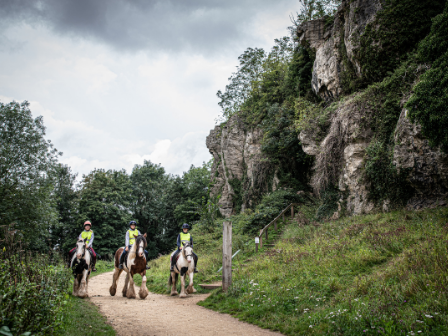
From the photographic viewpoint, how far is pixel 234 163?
1191 inches

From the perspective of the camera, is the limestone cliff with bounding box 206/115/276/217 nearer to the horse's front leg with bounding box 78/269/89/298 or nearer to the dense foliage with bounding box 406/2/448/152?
the dense foliage with bounding box 406/2/448/152

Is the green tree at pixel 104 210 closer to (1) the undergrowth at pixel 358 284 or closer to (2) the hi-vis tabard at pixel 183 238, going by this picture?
(2) the hi-vis tabard at pixel 183 238

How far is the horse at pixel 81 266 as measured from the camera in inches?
355

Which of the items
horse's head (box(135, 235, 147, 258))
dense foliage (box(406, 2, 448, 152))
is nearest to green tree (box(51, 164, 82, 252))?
horse's head (box(135, 235, 147, 258))

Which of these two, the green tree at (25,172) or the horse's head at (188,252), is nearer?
the horse's head at (188,252)

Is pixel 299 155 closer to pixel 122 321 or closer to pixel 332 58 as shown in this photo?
pixel 332 58

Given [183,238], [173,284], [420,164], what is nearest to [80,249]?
[183,238]

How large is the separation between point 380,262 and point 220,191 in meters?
24.2

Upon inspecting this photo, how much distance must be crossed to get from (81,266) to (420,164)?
1280 centimetres

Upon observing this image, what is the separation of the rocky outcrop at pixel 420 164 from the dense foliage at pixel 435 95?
1193 millimetres

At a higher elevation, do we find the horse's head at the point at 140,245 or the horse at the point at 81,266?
the horse's head at the point at 140,245

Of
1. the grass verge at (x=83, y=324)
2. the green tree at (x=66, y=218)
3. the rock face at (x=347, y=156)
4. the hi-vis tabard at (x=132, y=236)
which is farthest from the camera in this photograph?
the green tree at (x=66, y=218)

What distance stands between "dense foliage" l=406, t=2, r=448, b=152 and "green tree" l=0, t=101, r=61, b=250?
2568 centimetres

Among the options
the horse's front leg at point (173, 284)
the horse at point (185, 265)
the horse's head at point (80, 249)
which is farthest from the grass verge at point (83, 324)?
the horse's front leg at point (173, 284)
